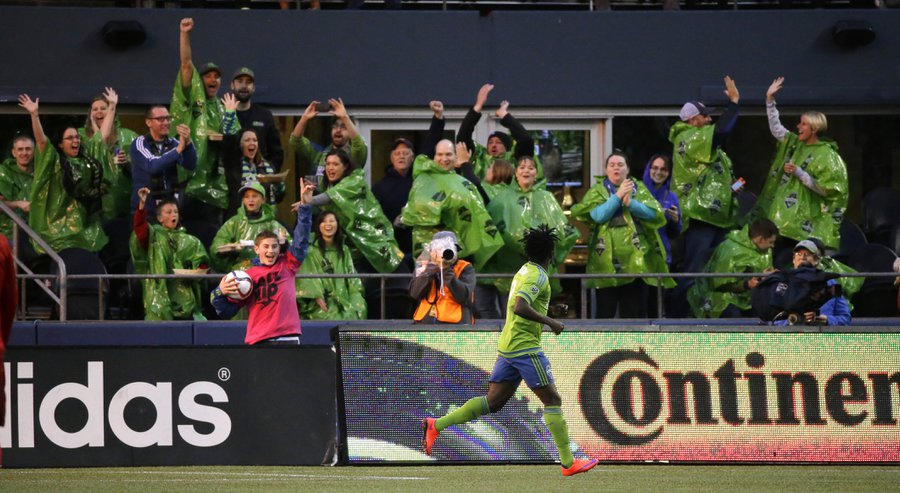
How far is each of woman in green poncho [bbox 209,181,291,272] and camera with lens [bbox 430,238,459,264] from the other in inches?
86.6

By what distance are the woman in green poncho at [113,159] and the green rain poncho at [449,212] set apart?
9.79 ft

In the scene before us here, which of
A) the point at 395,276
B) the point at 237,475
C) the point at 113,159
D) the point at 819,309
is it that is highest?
the point at 113,159

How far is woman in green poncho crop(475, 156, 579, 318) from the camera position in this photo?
1443cm

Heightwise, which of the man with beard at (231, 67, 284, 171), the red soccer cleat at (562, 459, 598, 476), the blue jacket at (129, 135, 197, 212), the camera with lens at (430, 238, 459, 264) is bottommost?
the red soccer cleat at (562, 459, 598, 476)

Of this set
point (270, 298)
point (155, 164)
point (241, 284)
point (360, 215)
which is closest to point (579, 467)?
point (270, 298)

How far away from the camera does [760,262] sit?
14977 mm

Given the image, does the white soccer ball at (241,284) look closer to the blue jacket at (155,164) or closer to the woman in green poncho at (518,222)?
the blue jacket at (155,164)

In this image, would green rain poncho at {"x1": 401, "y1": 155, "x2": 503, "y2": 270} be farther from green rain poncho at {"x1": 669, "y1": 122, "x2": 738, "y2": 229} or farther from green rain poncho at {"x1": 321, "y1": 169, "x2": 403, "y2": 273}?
green rain poncho at {"x1": 669, "y1": 122, "x2": 738, "y2": 229}

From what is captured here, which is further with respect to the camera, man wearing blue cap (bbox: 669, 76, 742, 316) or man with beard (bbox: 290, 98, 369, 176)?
man wearing blue cap (bbox: 669, 76, 742, 316)

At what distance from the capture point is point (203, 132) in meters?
15.2

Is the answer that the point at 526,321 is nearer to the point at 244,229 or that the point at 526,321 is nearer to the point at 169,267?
the point at 244,229

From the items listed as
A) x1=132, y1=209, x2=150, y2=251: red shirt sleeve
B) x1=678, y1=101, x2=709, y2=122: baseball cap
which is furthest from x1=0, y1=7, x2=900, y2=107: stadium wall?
x1=132, y1=209, x2=150, y2=251: red shirt sleeve

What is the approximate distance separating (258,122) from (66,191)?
202 cm

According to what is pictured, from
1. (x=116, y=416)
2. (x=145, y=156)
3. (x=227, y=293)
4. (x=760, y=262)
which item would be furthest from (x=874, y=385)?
(x=145, y=156)
